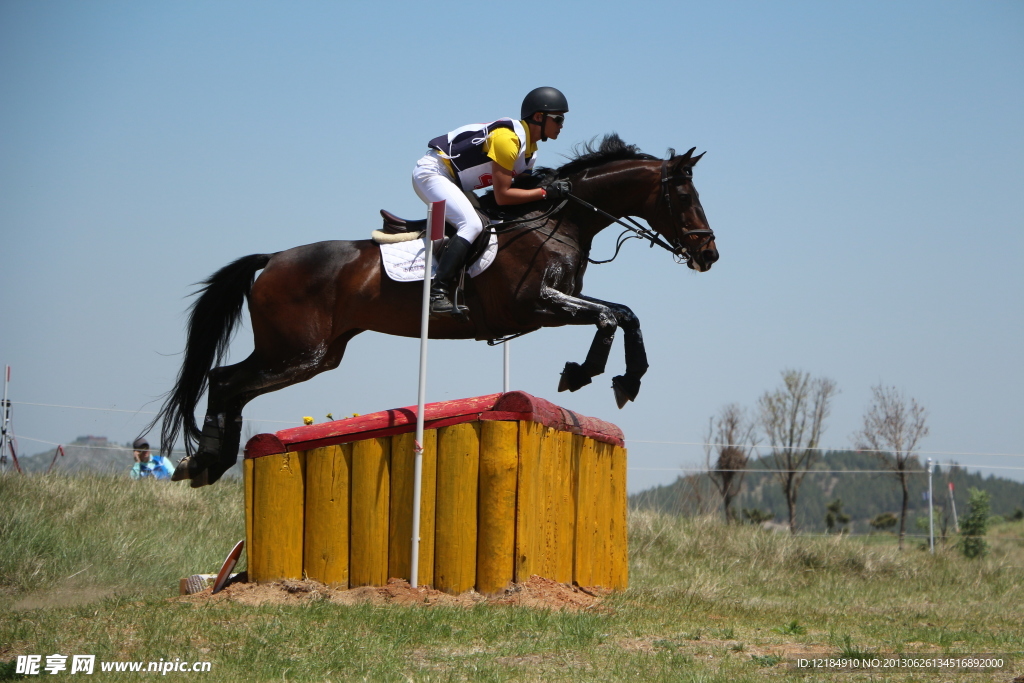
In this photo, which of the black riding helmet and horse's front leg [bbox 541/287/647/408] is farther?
the black riding helmet

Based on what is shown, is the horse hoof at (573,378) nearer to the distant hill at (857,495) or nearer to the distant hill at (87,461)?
the distant hill at (87,461)

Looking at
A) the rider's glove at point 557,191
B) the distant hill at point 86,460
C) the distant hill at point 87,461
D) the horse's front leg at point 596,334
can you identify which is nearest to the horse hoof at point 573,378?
the horse's front leg at point 596,334

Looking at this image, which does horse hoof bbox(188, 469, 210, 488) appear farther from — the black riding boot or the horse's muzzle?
the horse's muzzle

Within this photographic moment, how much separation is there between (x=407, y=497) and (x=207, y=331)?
212 cm

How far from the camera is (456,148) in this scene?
5.80 meters

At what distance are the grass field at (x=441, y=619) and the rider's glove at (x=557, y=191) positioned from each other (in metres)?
2.37

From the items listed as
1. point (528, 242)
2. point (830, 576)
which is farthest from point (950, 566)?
point (528, 242)

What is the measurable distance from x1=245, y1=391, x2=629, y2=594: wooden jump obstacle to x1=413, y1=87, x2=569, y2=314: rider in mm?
885

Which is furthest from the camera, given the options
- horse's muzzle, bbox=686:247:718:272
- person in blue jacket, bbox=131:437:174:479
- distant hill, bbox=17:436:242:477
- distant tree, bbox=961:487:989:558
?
distant tree, bbox=961:487:989:558

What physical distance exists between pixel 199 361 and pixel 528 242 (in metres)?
2.30

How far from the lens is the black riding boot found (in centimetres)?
551

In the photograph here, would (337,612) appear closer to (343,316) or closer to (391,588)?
(391,588)

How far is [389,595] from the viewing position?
4.79 metres

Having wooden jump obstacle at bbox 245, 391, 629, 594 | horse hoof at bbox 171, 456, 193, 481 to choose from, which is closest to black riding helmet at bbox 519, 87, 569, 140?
wooden jump obstacle at bbox 245, 391, 629, 594
